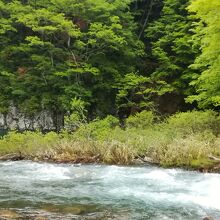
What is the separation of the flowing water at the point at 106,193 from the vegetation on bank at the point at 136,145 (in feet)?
2.66

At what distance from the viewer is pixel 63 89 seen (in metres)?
28.9

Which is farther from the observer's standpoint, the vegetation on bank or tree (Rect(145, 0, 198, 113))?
tree (Rect(145, 0, 198, 113))

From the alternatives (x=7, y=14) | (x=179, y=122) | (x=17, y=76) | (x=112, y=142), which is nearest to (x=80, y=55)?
(x=17, y=76)

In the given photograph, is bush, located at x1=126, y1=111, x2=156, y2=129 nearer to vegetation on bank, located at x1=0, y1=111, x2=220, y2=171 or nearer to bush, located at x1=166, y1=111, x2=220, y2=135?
vegetation on bank, located at x1=0, y1=111, x2=220, y2=171

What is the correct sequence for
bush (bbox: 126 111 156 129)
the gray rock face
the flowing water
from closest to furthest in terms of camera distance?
the flowing water, bush (bbox: 126 111 156 129), the gray rock face

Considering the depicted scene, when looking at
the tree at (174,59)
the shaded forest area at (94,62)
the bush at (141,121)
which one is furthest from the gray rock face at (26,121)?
the bush at (141,121)

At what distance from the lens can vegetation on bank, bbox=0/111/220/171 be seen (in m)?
14.9

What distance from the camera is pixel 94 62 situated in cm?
2966

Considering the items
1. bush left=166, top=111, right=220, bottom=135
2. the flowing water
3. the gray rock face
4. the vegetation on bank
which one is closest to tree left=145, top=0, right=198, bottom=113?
the gray rock face

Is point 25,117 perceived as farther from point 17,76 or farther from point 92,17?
point 92,17

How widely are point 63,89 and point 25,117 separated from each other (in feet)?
12.1

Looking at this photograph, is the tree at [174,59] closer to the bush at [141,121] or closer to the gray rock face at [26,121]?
the bush at [141,121]

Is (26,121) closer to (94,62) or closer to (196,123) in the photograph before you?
(94,62)

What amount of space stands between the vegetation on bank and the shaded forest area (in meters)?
8.30
